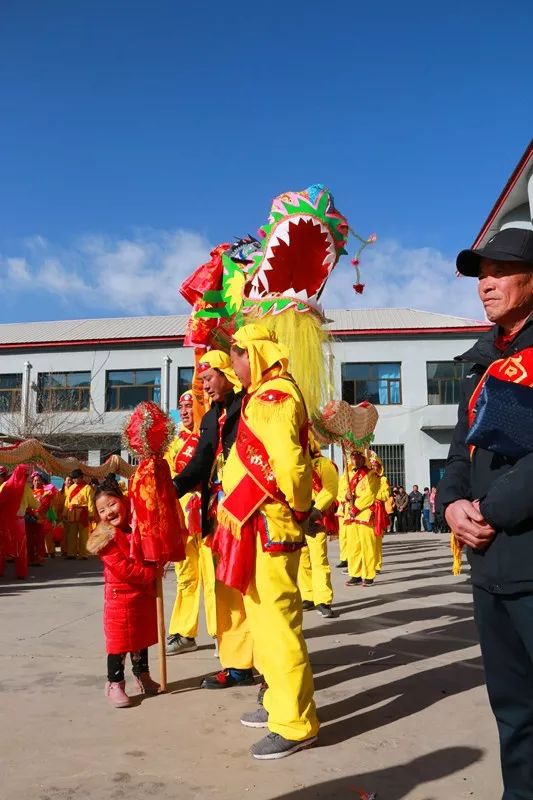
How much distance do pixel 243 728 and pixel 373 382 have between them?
2460 cm

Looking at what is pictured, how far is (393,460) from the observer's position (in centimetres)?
2667

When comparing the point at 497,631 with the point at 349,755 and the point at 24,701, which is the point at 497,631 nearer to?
the point at 349,755

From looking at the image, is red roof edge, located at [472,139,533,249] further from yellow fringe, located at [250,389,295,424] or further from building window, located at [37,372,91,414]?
building window, located at [37,372,91,414]

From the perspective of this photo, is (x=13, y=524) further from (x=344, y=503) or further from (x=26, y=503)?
(x=344, y=503)

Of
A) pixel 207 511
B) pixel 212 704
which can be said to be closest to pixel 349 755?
pixel 212 704

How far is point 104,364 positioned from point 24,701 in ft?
84.9

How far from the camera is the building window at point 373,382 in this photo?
27.2 meters

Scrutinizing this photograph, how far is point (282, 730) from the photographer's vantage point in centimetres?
306

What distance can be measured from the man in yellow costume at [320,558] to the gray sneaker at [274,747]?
11.6ft

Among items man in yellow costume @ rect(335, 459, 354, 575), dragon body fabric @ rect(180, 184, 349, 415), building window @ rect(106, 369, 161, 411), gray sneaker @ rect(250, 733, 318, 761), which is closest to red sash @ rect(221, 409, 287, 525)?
gray sneaker @ rect(250, 733, 318, 761)

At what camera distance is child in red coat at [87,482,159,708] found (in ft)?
12.8

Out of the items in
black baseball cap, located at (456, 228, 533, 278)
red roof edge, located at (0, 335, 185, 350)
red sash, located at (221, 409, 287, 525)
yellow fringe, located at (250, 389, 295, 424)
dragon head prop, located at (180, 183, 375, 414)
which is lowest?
red sash, located at (221, 409, 287, 525)

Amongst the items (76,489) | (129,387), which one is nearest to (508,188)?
(76,489)

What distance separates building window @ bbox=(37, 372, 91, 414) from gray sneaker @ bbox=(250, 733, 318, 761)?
86.7ft
